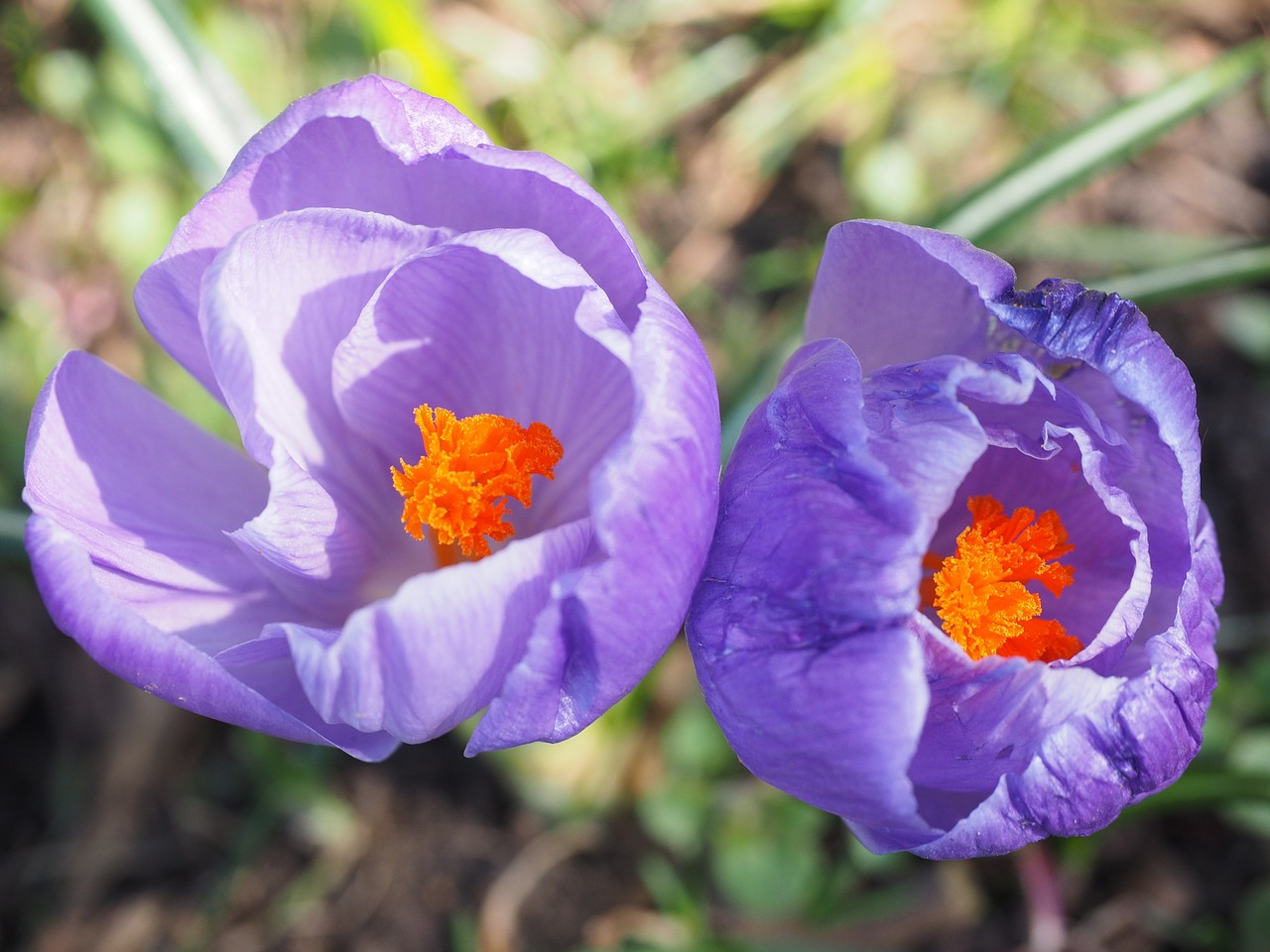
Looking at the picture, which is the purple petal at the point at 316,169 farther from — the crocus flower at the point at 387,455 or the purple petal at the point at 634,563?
the purple petal at the point at 634,563

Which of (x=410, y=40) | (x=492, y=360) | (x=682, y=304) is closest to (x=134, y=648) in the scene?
(x=492, y=360)

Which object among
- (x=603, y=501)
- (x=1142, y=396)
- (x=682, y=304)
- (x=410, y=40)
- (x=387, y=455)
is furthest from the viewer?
(x=682, y=304)

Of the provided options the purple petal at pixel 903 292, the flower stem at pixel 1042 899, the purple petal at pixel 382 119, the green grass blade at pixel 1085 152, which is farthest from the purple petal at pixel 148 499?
→ the flower stem at pixel 1042 899

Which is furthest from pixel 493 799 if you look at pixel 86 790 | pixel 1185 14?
pixel 1185 14

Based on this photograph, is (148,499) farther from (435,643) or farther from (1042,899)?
(1042,899)

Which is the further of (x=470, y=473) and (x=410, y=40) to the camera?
(x=410, y=40)

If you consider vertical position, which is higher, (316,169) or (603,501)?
(316,169)

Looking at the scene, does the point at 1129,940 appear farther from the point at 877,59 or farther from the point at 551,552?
the point at 877,59
